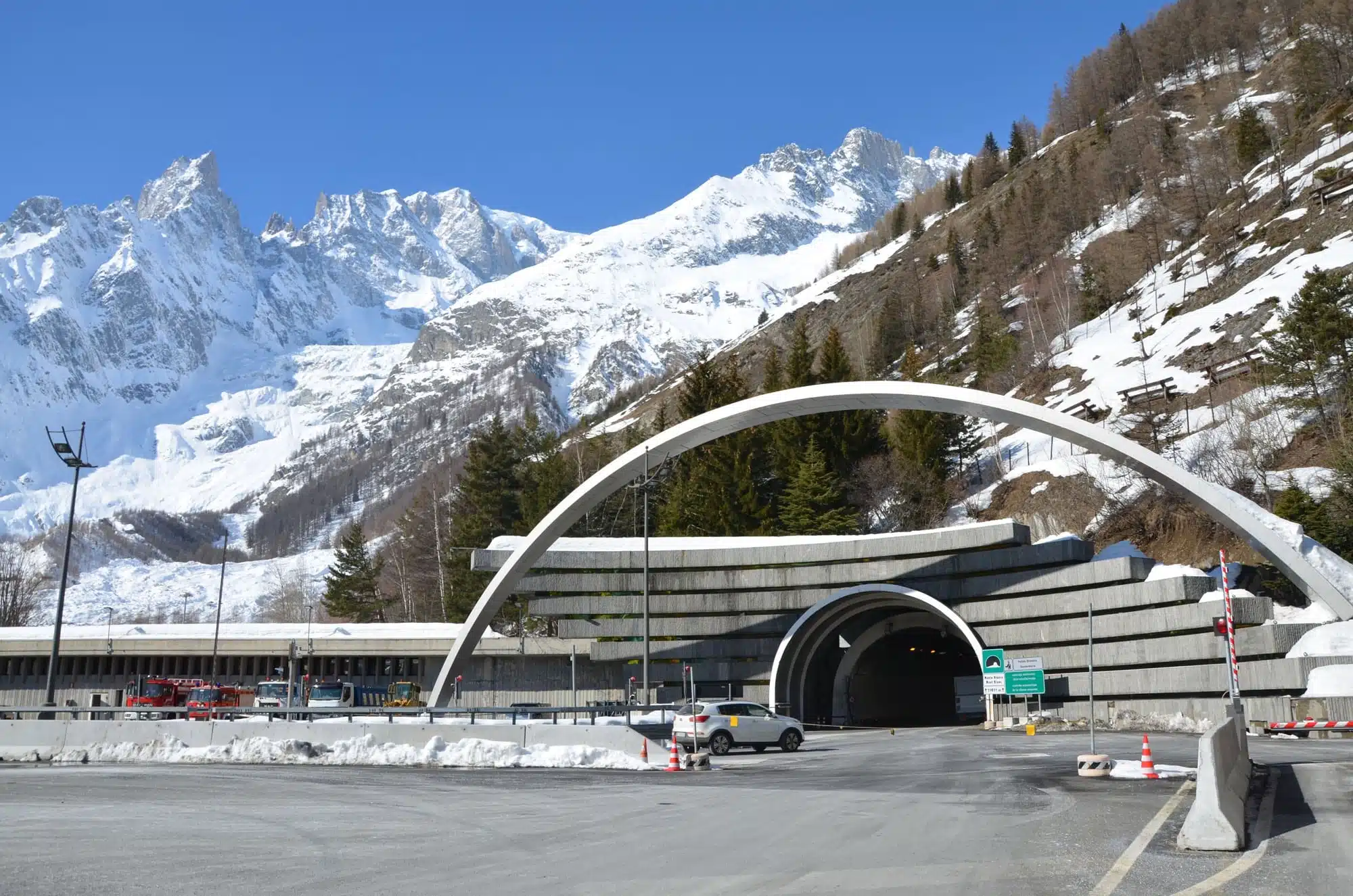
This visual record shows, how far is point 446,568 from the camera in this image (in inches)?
3194

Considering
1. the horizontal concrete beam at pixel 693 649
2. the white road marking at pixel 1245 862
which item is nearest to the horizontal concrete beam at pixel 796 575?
the horizontal concrete beam at pixel 693 649

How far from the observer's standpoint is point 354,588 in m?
92.7

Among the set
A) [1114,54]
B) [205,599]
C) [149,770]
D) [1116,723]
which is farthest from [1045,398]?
[205,599]

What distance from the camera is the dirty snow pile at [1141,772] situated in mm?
18062

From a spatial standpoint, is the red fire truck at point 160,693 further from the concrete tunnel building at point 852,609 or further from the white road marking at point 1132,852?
the white road marking at point 1132,852

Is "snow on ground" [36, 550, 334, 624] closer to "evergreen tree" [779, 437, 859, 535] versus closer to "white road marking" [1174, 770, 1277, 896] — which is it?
"evergreen tree" [779, 437, 859, 535]

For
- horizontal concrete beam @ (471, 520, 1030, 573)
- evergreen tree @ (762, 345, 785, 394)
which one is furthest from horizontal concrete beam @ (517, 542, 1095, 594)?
evergreen tree @ (762, 345, 785, 394)

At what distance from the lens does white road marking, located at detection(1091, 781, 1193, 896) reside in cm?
896

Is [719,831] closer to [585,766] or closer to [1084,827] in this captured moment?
[1084,827]

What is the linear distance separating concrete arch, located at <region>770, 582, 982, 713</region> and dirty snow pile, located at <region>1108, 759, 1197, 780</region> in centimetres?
2574

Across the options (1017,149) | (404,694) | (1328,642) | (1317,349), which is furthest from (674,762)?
(1017,149)

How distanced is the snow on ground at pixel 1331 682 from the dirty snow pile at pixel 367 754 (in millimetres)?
19699

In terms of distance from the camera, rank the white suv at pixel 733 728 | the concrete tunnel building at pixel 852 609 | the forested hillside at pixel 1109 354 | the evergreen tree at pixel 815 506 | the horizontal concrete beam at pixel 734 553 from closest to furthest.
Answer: the white suv at pixel 733 728, the concrete tunnel building at pixel 852 609, the horizontal concrete beam at pixel 734 553, the forested hillside at pixel 1109 354, the evergreen tree at pixel 815 506

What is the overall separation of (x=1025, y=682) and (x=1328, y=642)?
9843mm
